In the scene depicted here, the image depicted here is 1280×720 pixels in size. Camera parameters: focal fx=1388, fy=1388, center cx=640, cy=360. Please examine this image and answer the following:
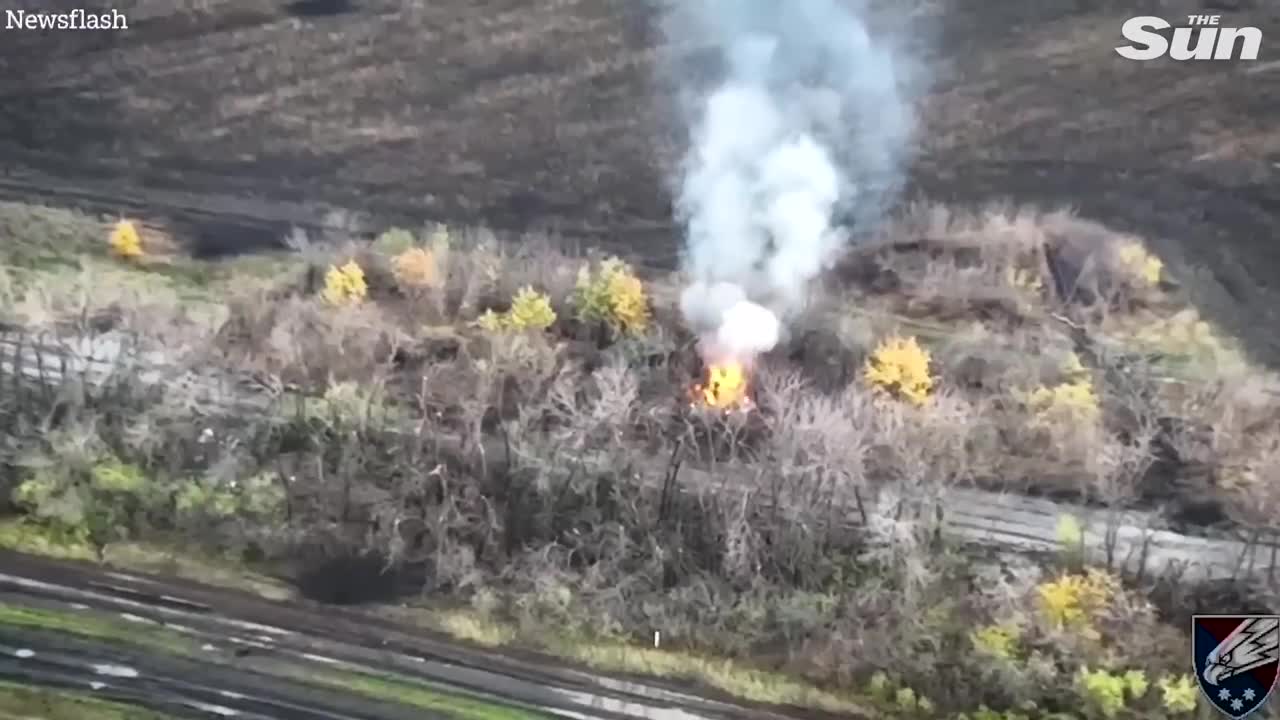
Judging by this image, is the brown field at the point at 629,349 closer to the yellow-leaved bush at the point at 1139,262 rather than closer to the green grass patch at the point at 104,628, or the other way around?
the yellow-leaved bush at the point at 1139,262

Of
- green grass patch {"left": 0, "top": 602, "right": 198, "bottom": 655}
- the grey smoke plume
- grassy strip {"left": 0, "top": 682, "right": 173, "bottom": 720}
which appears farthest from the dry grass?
grassy strip {"left": 0, "top": 682, "right": 173, "bottom": 720}

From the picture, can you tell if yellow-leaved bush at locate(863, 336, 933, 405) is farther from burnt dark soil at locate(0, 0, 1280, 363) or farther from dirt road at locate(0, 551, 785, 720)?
dirt road at locate(0, 551, 785, 720)

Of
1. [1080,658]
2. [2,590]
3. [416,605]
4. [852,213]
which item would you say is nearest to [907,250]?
[852,213]

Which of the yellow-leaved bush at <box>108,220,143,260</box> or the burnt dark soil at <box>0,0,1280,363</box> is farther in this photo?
the yellow-leaved bush at <box>108,220,143,260</box>

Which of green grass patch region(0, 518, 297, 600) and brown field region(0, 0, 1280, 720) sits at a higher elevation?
brown field region(0, 0, 1280, 720)

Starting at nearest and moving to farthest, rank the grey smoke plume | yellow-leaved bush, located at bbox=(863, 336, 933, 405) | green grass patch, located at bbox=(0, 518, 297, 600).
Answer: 1. the grey smoke plume
2. yellow-leaved bush, located at bbox=(863, 336, 933, 405)
3. green grass patch, located at bbox=(0, 518, 297, 600)

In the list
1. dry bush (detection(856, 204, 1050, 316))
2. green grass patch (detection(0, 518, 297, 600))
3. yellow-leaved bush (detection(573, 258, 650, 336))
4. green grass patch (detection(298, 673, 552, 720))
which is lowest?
green grass patch (detection(298, 673, 552, 720))

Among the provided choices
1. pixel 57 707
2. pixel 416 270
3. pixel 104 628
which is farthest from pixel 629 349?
pixel 57 707

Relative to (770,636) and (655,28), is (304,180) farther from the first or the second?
(770,636)
